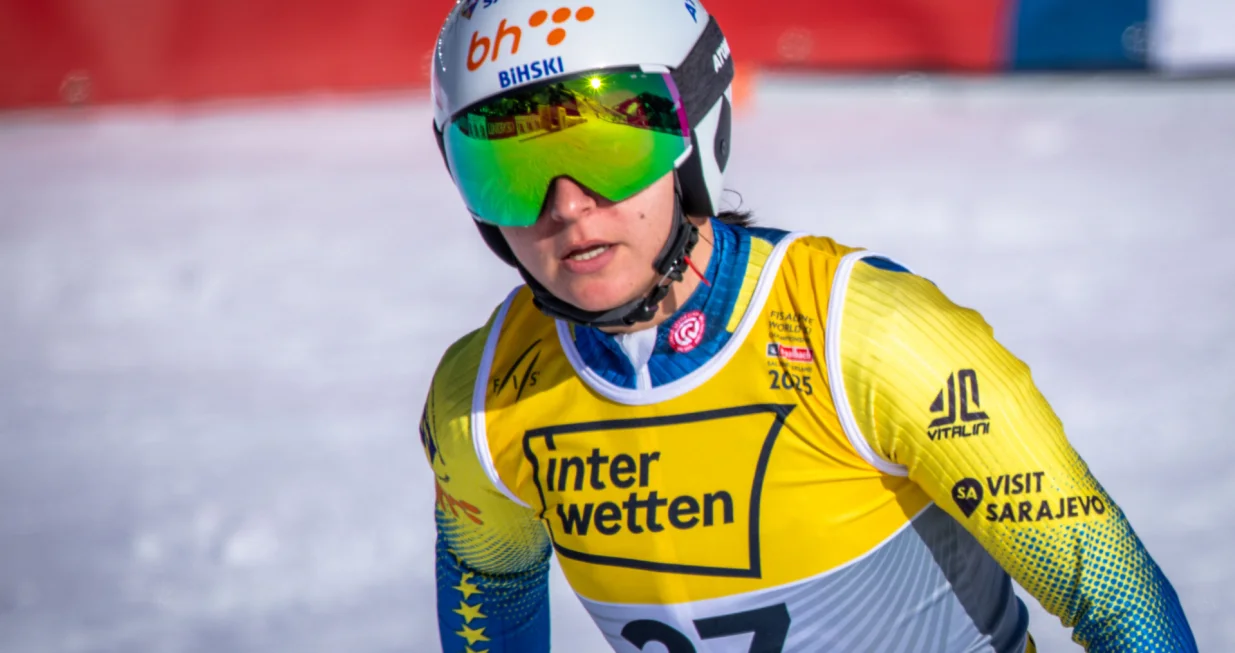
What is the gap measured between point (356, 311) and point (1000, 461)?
11.6ft

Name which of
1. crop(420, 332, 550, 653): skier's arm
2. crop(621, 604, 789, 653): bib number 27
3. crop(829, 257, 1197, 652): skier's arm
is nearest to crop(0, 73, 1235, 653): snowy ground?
crop(420, 332, 550, 653): skier's arm

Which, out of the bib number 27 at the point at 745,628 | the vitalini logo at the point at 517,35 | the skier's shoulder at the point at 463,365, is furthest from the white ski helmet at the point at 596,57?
the bib number 27 at the point at 745,628

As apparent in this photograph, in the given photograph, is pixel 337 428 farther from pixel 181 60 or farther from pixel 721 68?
pixel 181 60

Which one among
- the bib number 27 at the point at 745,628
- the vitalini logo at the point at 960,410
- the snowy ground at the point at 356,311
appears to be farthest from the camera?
the snowy ground at the point at 356,311

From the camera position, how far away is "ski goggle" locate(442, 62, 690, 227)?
5.31ft

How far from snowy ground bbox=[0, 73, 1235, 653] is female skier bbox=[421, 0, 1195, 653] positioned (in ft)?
4.20

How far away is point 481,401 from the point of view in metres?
1.82

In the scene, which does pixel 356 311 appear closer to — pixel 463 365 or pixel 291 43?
pixel 291 43

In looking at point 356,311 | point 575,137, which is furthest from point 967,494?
point 356,311

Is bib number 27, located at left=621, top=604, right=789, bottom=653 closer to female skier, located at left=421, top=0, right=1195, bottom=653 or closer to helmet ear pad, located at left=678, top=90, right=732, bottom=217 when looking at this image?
female skier, located at left=421, top=0, right=1195, bottom=653

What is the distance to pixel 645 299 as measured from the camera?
1666 mm

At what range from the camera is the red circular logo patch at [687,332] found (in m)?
1.70

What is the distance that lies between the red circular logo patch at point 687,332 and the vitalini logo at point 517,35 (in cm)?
38

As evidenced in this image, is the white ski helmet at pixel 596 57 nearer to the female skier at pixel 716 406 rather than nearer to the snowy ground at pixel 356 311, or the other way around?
the female skier at pixel 716 406
